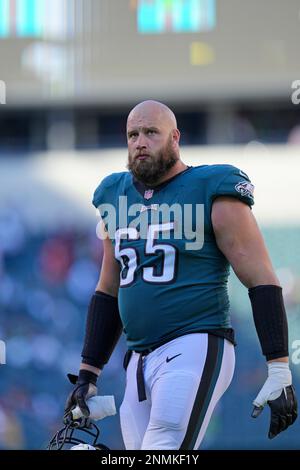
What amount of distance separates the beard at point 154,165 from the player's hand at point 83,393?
1.56ft

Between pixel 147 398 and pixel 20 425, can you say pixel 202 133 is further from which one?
pixel 147 398

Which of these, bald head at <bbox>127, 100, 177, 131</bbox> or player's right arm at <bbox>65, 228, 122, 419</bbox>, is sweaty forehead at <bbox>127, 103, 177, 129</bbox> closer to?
bald head at <bbox>127, 100, 177, 131</bbox>

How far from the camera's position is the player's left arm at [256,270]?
6.61ft

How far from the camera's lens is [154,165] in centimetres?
213

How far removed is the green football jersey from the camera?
2.05m

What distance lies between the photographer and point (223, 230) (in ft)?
6.74

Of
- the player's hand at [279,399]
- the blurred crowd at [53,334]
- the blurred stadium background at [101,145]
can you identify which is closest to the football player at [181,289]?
the player's hand at [279,399]

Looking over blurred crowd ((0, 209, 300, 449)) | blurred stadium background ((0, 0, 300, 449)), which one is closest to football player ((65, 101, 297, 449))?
blurred stadium background ((0, 0, 300, 449))

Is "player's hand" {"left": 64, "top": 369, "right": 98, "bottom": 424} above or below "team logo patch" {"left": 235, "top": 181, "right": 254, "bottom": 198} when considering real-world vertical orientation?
below

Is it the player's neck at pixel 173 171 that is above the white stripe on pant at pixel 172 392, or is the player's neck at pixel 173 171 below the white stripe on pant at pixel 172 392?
above

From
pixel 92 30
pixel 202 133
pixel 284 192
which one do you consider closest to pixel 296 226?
pixel 284 192

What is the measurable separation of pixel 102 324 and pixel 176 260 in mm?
291

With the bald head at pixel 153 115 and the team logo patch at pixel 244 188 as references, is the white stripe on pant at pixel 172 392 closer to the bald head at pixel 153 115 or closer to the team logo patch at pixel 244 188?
the team logo patch at pixel 244 188

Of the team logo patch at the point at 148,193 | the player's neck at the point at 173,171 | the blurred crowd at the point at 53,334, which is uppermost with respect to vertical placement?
the player's neck at the point at 173,171
